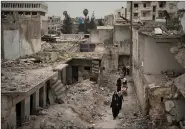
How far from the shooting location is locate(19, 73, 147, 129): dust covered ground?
1113 cm

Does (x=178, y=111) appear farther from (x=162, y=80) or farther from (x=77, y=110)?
(x=77, y=110)

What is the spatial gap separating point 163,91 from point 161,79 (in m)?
1.90

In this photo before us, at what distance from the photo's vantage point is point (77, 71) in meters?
21.5

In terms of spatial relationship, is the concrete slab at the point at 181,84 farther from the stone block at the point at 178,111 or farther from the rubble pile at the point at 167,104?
the stone block at the point at 178,111

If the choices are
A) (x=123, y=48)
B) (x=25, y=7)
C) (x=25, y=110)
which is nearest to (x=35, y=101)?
(x=25, y=110)

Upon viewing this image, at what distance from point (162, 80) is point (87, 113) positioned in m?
3.53

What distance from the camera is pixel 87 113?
520 inches

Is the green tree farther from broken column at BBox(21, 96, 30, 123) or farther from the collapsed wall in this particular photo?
broken column at BBox(21, 96, 30, 123)

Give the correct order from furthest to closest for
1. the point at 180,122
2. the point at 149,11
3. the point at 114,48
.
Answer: the point at 149,11
the point at 114,48
the point at 180,122

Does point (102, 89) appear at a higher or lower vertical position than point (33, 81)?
lower

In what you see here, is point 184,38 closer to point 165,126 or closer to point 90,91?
point 165,126

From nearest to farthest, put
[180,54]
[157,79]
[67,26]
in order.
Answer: [180,54] → [157,79] → [67,26]

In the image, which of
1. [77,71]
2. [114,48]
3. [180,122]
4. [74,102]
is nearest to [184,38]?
[180,122]

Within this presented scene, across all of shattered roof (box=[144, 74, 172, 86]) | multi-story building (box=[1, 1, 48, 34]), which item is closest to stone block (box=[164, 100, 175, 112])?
shattered roof (box=[144, 74, 172, 86])
